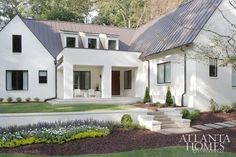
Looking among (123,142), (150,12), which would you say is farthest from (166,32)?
(150,12)

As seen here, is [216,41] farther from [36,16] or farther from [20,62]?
[36,16]

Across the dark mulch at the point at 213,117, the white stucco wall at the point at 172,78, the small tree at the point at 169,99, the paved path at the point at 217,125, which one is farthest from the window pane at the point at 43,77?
the paved path at the point at 217,125

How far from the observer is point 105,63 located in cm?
2366

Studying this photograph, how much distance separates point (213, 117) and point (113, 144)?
6.84 metres

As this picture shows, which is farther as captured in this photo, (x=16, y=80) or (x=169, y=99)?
(x=16, y=80)

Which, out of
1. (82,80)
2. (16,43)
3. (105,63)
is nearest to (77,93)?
(82,80)

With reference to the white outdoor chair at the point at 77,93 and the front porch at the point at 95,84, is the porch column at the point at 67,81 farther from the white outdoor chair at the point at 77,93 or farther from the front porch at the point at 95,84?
the white outdoor chair at the point at 77,93

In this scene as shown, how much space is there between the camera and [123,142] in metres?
11.7

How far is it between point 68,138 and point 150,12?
117ft

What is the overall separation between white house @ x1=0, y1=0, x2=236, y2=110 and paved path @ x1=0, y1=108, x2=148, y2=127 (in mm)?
5136

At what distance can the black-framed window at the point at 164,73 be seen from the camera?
20.8 metres

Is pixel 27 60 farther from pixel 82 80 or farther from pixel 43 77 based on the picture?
pixel 82 80

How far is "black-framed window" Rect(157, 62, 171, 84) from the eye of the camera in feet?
68.3

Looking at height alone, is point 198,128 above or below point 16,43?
below
